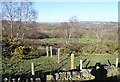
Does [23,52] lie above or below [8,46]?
below

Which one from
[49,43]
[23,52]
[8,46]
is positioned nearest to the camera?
[8,46]

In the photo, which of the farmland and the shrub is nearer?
the farmland

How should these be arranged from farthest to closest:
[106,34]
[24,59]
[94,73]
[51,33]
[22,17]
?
1. [51,33]
2. [106,34]
3. [22,17]
4. [24,59]
5. [94,73]

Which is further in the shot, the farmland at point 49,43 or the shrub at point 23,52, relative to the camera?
the shrub at point 23,52

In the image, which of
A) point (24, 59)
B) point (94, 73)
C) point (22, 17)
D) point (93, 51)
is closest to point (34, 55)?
point (24, 59)

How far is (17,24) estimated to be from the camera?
38.3 feet

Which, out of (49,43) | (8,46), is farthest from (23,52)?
(49,43)

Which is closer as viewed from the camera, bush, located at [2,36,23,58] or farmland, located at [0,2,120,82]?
farmland, located at [0,2,120,82]

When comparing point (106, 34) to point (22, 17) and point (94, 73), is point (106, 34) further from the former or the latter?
point (94, 73)

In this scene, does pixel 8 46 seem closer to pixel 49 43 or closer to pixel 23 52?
pixel 23 52

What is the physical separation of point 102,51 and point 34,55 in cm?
321

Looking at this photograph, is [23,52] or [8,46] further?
[23,52]

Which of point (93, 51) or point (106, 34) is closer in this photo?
point (93, 51)

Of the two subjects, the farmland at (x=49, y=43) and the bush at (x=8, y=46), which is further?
the bush at (x=8, y=46)
